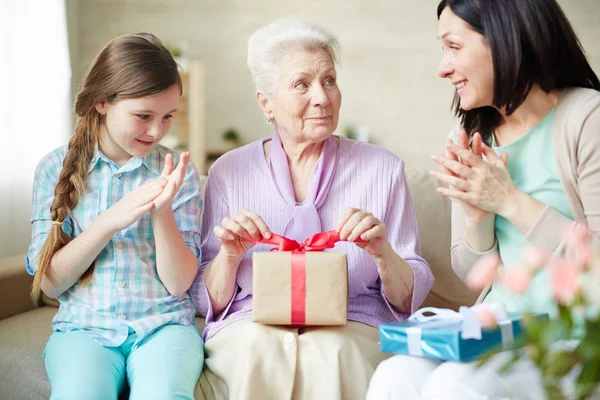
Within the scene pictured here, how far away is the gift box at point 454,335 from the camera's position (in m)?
1.31

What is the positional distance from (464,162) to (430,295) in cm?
92

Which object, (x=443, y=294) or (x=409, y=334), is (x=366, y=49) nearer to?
(x=443, y=294)

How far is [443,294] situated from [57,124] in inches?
95.6

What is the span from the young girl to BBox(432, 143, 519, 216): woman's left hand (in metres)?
0.64

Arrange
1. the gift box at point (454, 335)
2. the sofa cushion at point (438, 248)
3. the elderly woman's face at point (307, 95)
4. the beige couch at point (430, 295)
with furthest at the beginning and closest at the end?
the sofa cushion at point (438, 248), the beige couch at point (430, 295), the elderly woman's face at point (307, 95), the gift box at point (454, 335)

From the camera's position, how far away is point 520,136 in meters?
1.69

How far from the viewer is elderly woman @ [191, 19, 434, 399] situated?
1674 mm

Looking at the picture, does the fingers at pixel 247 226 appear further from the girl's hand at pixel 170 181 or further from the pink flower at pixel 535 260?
the pink flower at pixel 535 260

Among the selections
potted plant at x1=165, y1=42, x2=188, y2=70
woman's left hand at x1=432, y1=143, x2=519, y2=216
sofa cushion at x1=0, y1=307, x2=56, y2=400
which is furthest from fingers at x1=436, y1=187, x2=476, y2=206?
potted plant at x1=165, y1=42, x2=188, y2=70

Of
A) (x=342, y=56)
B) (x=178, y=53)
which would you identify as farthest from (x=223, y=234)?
(x=342, y=56)

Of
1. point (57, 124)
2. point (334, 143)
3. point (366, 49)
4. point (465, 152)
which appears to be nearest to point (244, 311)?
point (334, 143)

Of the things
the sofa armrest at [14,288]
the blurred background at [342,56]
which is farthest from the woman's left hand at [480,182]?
the blurred background at [342,56]

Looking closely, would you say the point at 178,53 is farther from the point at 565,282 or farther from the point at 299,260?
the point at 565,282

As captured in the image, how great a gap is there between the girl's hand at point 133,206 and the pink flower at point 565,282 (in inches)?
43.7
